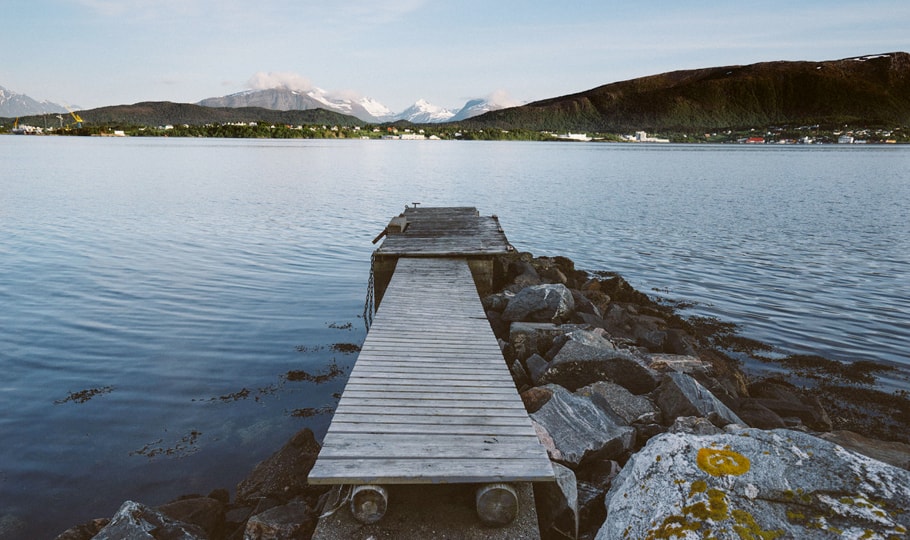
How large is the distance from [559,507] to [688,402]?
335 cm

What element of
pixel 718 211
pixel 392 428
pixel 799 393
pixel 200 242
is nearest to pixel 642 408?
pixel 392 428

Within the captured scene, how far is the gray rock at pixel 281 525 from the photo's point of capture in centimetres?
606

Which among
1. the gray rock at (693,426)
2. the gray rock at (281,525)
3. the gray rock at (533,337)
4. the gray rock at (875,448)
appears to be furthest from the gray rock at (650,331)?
the gray rock at (281,525)

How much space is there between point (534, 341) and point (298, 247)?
18.8 metres

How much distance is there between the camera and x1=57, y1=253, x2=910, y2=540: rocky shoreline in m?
4.25

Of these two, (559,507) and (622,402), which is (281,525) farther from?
(622,402)

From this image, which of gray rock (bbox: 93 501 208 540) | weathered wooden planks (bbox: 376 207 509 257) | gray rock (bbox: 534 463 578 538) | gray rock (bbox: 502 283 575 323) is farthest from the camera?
weathered wooden planks (bbox: 376 207 509 257)

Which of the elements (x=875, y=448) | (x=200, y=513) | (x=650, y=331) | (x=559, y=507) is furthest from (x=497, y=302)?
(x=200, y=513)

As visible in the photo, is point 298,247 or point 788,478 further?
point 298,247

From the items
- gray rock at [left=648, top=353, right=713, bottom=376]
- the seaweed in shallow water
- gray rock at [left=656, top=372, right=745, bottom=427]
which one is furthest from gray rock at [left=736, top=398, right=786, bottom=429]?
the seaweed in shallow water

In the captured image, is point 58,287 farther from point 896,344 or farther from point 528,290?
point 896,344

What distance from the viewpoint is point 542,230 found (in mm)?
33969

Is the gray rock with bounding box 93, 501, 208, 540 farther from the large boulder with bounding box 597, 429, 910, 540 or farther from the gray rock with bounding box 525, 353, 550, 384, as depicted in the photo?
the gray rock with bounding box 525, 353, 550, 384

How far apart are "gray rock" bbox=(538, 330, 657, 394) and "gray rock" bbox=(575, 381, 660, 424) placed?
60 centimetres
